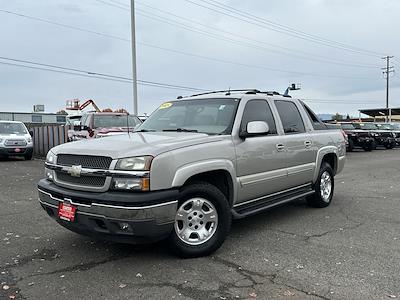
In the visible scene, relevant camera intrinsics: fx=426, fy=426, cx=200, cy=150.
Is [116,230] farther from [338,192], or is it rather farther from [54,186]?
[338,192]

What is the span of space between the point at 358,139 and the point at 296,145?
17.9 m

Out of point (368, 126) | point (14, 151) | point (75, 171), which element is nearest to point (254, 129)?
point (75, 171)

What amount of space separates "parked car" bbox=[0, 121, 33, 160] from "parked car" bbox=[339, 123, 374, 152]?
15.7 metres

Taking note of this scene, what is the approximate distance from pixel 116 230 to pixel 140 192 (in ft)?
1.46

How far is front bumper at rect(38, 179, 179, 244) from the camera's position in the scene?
4004 millimetres

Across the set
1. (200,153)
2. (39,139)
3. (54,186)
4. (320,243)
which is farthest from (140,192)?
(39,139)

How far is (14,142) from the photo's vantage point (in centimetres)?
1688

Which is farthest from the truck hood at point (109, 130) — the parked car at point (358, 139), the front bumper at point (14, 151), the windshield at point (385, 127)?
the windshield at point (385, 127)

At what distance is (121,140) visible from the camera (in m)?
4.73

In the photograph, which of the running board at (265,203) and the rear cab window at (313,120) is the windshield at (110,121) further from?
the running board at (265,203)

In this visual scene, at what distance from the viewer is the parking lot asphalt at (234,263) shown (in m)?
3.75

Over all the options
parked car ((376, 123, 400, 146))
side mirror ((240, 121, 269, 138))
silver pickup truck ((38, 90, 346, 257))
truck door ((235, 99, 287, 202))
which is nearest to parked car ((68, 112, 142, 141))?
silver pickup truck ((38, 90, 346, 257))

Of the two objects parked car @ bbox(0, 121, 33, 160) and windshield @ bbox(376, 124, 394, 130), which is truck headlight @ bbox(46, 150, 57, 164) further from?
windshield @ bbox(376, 124, 394, 130)

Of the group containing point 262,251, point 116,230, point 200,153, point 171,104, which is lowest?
point 262,251
